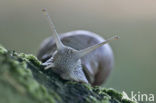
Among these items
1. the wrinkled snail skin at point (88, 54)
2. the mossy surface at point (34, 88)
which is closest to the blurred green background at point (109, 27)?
the wrinkled snail skin at point (88, 54)

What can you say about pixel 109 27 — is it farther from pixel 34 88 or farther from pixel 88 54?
pixel 34 88

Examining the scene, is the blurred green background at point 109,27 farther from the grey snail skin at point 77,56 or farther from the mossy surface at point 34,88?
the mossy surface at point 34,88

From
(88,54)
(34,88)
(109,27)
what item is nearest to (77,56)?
(34,88)

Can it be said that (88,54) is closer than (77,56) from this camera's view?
No

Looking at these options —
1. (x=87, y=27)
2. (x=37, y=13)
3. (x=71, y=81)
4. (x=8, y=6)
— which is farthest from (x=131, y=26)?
(x=71, y=81)

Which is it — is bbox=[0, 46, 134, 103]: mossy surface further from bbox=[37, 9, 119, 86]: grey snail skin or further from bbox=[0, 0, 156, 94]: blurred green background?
bbox=[0, 0, 156, 94]: blurred green background

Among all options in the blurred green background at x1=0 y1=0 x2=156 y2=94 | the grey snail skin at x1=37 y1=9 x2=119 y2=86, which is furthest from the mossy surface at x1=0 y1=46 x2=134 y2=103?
the blurred green background at x1=0 y1=0 x2=156 y2=94
